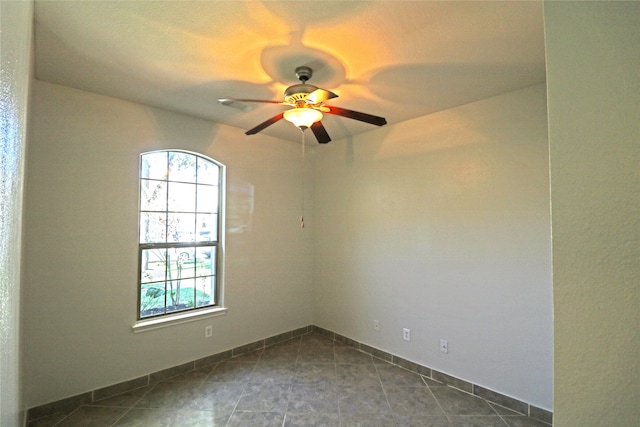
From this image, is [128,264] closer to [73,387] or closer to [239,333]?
[73,387]

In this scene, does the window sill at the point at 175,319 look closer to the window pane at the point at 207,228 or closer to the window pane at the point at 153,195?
the window pane at the point at 207,228

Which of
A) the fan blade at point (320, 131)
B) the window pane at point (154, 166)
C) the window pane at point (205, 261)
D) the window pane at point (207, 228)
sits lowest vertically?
the window pane at point (205, 261)

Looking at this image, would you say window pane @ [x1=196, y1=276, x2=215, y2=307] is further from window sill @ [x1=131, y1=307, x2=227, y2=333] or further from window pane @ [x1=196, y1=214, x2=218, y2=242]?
window pane @ [x1=196, y1=214, x2=218, y2=242]

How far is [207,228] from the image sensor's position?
125 inches

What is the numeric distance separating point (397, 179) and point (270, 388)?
8.29 ft

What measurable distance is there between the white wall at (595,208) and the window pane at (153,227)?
3113mm

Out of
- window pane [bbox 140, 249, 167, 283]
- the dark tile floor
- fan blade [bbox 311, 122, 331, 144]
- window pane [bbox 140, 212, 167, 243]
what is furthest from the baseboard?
fan blade [bbox 311, 122, 331, 144]

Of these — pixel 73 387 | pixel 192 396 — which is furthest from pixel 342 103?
pixel 73 387

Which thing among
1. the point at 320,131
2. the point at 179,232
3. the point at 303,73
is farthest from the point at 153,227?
the point at 303,73

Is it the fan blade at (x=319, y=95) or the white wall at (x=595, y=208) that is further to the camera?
the fan blade at (x=319, y=95)

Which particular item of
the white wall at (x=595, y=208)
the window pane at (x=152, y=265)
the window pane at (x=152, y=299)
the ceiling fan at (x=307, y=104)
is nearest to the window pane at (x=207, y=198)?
the window pane at (x=152, y=265)

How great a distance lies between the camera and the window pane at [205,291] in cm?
310

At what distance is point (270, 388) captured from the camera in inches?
101

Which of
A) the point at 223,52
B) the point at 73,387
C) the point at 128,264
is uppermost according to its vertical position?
the point at 223,52
